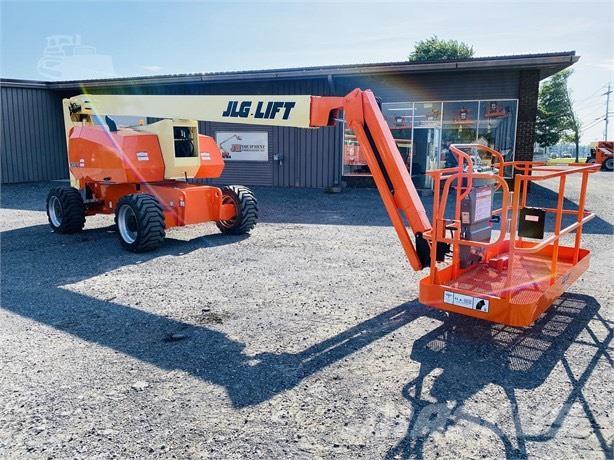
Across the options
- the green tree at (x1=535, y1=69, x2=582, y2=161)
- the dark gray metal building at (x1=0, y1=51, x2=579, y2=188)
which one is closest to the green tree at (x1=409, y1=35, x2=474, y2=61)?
the green tree at (x1=535, y1=69, x2=582, y2=161)

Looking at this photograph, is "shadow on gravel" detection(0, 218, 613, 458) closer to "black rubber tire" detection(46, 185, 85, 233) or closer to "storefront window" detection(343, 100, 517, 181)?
"black rubber tire" detection(46, 185, 85, 233)

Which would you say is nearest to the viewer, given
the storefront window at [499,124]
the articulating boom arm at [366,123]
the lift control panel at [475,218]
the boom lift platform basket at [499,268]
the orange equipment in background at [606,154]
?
the boom lift platform basket at [499,268]

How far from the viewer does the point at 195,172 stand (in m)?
9.09

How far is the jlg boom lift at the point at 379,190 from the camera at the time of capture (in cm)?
467

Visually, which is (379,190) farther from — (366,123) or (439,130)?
(439,130)

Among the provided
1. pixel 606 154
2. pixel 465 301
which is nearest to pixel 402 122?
pixel 465 301

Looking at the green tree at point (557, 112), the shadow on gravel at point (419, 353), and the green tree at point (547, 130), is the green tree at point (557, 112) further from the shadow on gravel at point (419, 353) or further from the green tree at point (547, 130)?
the shadow on gravel at point (419, 353)

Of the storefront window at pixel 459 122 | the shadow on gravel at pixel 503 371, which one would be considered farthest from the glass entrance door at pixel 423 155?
the shadow on gravel at pixel 503 371

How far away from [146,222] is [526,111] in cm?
1290

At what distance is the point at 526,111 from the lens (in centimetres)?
1542

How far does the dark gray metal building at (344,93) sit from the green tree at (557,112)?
40.2 metres

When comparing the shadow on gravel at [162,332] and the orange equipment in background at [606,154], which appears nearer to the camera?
the shadow on gravel at [162,332]

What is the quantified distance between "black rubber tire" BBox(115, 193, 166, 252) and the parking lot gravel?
1.73 feet

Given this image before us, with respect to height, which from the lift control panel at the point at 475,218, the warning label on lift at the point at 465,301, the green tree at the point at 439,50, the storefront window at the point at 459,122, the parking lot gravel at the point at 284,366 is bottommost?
the parking lot gravel at the point at 284,366
